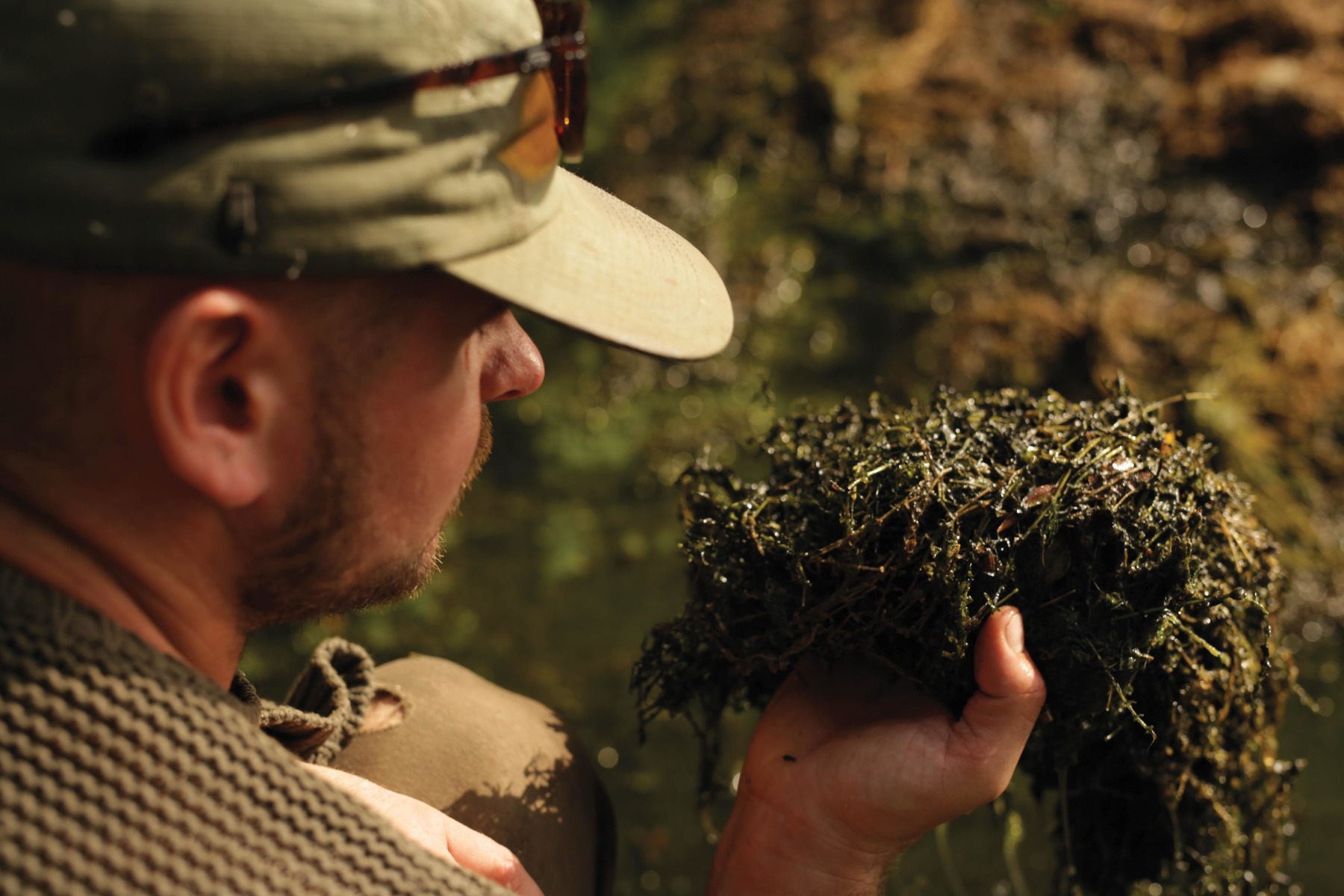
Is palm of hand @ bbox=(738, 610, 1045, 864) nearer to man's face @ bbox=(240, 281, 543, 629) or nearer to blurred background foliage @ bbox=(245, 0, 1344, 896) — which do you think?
man's face @ bbox=(240, 281, 543, 629)

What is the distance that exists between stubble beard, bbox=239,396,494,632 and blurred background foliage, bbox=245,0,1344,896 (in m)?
1.99

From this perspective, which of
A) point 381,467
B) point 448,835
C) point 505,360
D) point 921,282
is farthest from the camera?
point 921,282

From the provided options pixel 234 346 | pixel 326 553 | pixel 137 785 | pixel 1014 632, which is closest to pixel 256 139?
pixel 234 346

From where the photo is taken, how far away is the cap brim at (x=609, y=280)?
134 centimetres

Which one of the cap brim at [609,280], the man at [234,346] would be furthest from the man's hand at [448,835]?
the cap brim at [609,280]

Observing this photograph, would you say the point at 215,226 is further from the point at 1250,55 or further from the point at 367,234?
the point at 1250,55

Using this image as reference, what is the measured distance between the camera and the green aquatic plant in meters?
1.73

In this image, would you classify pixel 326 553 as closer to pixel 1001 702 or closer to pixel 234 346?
pixel 234 346

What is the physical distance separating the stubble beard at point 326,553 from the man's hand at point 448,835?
354 mm

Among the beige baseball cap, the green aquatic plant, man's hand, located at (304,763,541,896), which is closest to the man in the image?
the beige baseball cap

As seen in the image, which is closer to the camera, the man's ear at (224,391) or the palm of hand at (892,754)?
the man's ear at (224,391)

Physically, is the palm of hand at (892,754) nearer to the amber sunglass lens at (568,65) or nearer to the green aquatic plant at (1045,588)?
the green aquatic plant at (1045,588)

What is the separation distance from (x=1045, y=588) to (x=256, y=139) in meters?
→ 1.30

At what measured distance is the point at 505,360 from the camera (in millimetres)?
1619
